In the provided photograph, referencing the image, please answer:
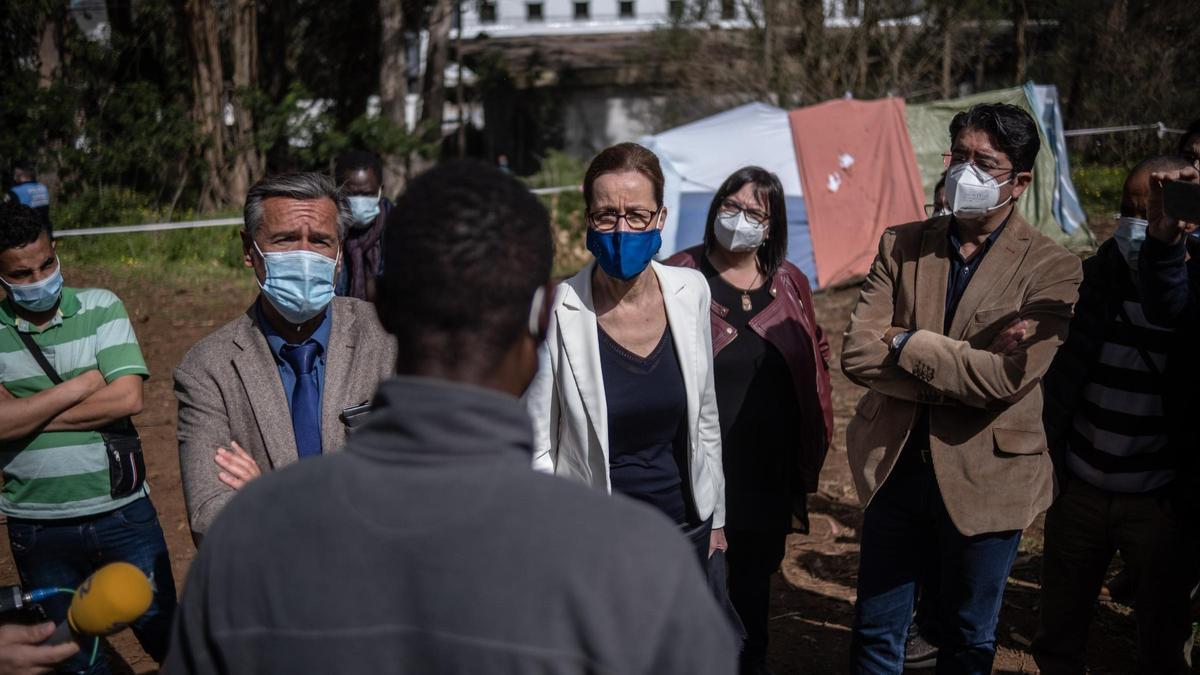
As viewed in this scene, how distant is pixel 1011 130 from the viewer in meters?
3.30

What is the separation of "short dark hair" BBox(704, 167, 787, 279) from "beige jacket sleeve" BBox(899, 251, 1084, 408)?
1.18 metres

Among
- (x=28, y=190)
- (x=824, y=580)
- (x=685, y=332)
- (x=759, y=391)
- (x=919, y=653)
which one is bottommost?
(x=824, y=580)

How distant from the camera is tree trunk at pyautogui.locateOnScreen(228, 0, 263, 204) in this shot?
18.0 metres

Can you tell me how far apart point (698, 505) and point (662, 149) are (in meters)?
9.84

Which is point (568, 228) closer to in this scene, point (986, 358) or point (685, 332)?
point (685, 332)

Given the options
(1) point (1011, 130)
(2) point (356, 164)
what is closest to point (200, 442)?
(1) point (1011, 130)

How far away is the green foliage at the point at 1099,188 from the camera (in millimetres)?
15383

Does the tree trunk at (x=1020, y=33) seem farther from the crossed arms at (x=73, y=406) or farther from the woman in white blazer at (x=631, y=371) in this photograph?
the crossed arms at (x=73, y=406)

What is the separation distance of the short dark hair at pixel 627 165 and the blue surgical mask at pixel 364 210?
2586mm

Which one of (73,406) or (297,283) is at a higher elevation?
(297,283)

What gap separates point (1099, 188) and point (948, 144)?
15.3 ft

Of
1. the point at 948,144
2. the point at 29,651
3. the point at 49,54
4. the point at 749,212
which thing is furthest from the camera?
the point at 49,54

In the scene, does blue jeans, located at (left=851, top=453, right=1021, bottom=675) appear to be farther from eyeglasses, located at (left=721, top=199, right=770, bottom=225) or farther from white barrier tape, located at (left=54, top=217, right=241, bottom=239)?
white barrier tape, located at (left=54, top=217, right=241, bottom=239)

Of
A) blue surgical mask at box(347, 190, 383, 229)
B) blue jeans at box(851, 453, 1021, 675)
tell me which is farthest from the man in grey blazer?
blue surgical mask at box(347, 190, 383, 229)
